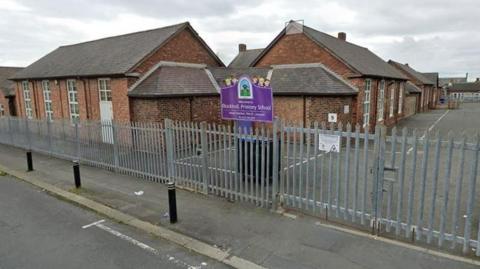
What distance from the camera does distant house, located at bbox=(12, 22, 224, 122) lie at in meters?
14.7

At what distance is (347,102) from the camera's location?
15188mm

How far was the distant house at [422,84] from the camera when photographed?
37.8 m

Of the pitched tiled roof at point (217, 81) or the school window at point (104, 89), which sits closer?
the pitched tiled roof at point (217, 81)

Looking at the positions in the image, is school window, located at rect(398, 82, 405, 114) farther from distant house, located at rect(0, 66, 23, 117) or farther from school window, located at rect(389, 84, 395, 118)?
distant house, located at rect(0, 66, 23, 117)

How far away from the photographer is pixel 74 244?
5.18 m

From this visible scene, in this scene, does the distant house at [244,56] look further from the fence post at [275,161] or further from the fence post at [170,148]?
the fence post at [275,161]

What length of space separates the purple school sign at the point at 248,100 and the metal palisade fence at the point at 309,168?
20.8 inches

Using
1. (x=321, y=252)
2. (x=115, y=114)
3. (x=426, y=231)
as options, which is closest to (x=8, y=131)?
(x=115, y=114)

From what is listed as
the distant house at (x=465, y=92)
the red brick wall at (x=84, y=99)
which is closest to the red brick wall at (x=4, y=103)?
the red brick wall at (x=84, y=99)

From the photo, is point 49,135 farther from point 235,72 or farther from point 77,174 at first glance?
point 235,72

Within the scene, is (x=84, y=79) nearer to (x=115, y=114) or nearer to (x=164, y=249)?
(x=115, y=114)

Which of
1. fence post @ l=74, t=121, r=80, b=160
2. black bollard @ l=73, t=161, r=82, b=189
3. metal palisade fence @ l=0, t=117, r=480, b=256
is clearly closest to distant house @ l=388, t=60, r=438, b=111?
metal palisade fence @ l=0, t=117, r=480, b=256

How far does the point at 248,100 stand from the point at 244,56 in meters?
28.8

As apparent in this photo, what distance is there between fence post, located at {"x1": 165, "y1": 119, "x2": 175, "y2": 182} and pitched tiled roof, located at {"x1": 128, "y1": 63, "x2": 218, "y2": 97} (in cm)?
617
